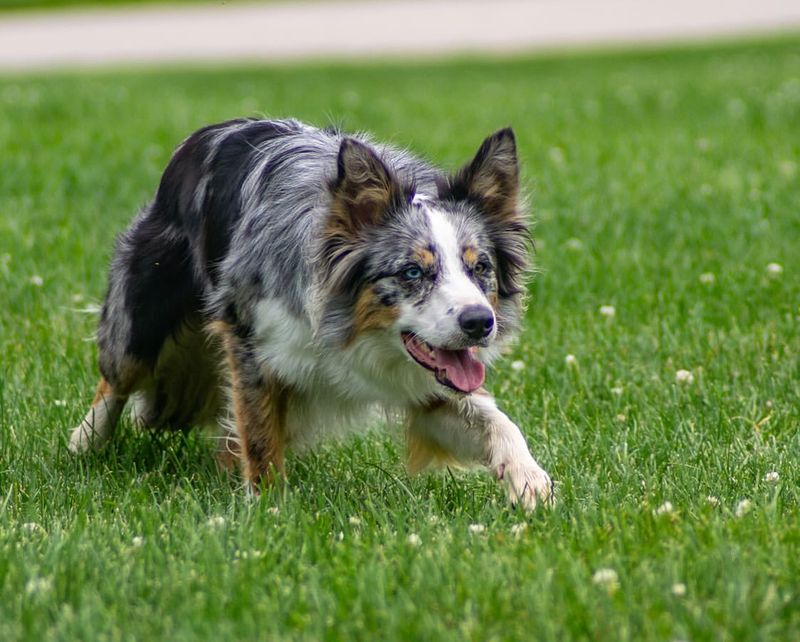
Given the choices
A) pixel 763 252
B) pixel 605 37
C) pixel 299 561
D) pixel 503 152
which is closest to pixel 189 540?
pixel 299 561

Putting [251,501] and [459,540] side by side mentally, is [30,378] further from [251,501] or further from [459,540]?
[459,540]

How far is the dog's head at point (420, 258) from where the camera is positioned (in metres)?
4.18

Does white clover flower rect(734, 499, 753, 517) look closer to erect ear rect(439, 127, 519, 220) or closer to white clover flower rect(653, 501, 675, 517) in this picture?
white clover flower rect(653, 501, 675, 517)

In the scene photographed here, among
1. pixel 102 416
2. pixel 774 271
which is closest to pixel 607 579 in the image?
pixel 102 416

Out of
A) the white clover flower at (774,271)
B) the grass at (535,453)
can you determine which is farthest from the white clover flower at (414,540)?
the white clover flower at (774,271)

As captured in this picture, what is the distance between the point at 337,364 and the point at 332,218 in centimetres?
50

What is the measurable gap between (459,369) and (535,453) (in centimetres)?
88

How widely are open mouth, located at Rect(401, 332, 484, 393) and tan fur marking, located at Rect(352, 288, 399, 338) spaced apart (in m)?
0.08

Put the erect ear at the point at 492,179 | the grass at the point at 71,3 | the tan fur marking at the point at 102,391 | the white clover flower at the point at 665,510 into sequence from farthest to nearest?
the grass at the point at 71,3 → the tan fur marking at the point at 102,391 → the erect ear at the point at 492,179 → the white clover flower at the point at 665,510

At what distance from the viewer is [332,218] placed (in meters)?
4.35

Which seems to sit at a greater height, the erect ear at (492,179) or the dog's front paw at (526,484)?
the erect ear at (492,179)

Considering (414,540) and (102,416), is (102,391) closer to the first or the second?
(102,416)

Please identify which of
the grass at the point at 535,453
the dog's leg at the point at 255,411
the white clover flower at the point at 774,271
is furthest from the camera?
the white clover flower at the point at 774,271

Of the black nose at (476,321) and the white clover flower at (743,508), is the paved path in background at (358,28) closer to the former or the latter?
the black nose at (476,321)
